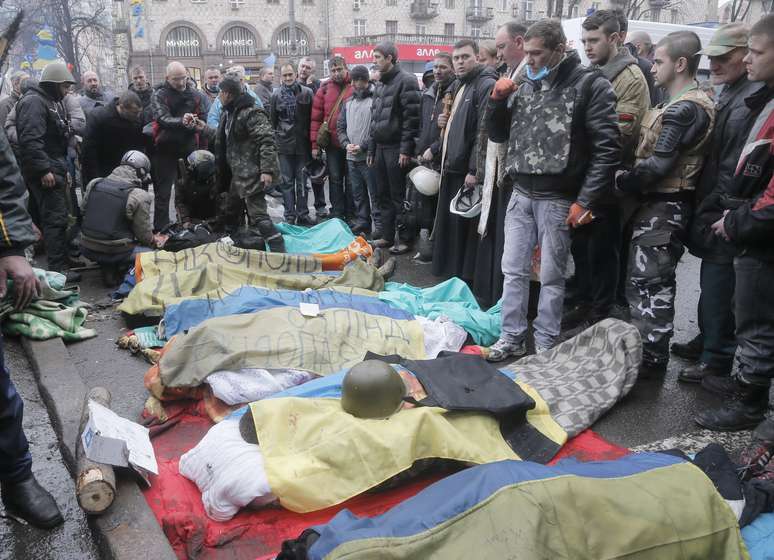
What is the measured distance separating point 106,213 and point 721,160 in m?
5.09

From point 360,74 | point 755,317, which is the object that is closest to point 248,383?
point 755,317

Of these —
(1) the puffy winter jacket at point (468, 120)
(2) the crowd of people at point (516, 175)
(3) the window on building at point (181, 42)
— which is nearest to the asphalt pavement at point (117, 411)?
(2) the crowd of people at point (516, 175)

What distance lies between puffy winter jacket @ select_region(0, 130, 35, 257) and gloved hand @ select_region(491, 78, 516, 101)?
2909 millimetres

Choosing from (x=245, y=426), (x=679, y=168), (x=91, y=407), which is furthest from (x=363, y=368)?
(x=679, y=168)

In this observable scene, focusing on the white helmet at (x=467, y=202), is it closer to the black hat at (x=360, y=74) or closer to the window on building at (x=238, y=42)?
the black hat at (x=360, y=74)

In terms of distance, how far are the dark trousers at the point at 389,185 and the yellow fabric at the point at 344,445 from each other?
4303 mm

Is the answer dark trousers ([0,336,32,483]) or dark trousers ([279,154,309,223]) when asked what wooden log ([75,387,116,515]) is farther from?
dark trousers ([279,154,309,223])

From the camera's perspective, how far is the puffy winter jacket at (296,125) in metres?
8.28

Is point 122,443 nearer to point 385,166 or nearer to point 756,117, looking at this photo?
point 756,117

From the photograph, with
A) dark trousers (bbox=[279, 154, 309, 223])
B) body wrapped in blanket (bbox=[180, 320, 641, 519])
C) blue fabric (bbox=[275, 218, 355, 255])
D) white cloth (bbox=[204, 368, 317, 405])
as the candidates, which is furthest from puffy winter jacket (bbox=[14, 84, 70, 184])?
body wrapped in blanket (bbox=[180, 320, 641, 519])

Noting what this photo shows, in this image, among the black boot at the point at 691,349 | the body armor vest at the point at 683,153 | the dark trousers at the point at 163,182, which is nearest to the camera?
the body armor vest at the point at 683,153

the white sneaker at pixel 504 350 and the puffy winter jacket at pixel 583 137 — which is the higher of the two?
the puffy winter jacket at pixel 583 137

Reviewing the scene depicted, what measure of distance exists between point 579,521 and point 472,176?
12.4 feet

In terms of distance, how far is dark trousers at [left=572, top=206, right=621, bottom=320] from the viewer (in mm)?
4797
